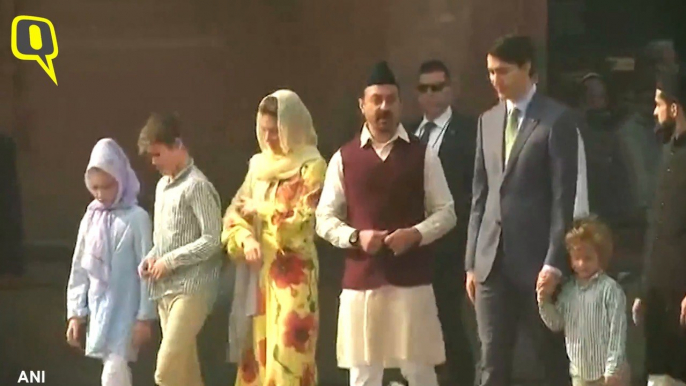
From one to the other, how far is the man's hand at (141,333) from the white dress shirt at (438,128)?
84 cm

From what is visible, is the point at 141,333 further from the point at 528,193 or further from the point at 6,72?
the point at 528,193

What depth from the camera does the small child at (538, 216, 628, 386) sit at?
226cm

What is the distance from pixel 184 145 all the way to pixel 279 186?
0.28 meters

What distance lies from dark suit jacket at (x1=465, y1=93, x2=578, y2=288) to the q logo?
1140 mm

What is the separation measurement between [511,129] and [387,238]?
0.39 m

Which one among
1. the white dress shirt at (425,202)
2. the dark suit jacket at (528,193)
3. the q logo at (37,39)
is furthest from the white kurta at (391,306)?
the q logo at (37,39)

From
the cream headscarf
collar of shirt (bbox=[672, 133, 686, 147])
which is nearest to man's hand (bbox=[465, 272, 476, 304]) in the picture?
the cream headscarf

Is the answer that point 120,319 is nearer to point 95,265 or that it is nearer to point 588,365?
point 95,265

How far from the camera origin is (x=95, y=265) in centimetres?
248

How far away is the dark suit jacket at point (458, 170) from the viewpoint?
7.68ft

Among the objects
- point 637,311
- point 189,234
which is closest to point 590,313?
point 637,311

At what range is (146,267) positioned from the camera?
8.03ft

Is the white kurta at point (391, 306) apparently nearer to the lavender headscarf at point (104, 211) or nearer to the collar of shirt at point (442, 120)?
the collar of shirt at point (442, 120)

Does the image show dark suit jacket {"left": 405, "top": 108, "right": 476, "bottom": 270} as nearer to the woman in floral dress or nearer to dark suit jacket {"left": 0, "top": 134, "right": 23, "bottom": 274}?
the woman in floral dress
